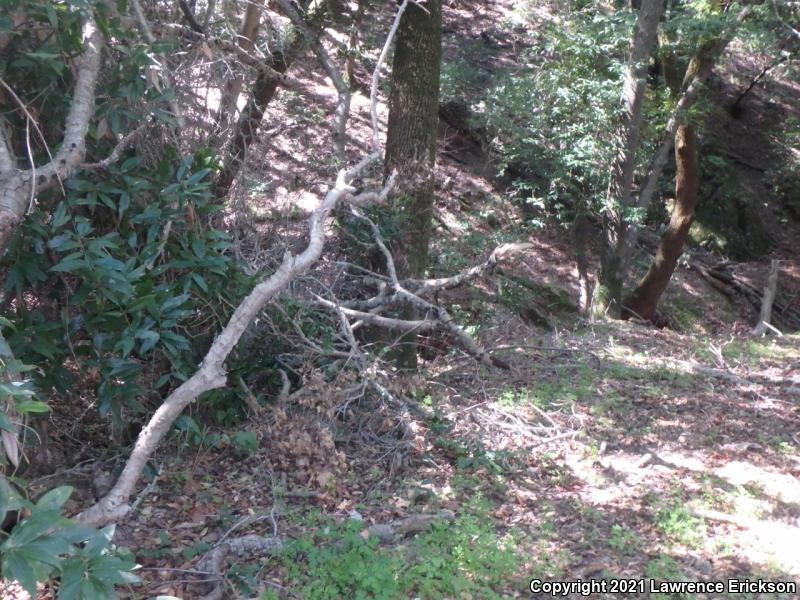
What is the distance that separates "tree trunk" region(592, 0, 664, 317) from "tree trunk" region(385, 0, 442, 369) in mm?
4102

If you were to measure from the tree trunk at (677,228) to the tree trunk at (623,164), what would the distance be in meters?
1.21

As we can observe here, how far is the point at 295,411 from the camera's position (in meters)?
5.27

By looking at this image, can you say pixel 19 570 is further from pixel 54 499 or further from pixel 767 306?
pixel 767 306

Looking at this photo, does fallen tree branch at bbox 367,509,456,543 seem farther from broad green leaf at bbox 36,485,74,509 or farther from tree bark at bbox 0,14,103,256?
tree bark at bbox 0,14,103,256

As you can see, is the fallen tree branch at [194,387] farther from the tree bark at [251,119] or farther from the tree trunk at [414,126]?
the tree trunk at [414,126]

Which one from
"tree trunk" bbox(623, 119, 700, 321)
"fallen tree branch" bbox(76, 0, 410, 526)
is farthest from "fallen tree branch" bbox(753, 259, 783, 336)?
"fallen tree branch" bbox(76, 0, 410, 526)

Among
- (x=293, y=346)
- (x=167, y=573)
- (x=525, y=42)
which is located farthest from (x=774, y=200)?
(x=167, y=573)

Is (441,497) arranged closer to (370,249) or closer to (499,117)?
(370,249)

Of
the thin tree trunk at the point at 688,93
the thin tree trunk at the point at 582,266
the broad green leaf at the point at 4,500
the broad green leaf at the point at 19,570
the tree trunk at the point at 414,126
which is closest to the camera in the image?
the broad green leaf at the point at 19,570

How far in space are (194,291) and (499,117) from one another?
28.1 feet

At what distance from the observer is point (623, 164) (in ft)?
35.7

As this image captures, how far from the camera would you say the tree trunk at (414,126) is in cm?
737

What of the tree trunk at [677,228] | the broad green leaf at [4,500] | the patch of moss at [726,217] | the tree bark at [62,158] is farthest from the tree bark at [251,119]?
the patch of moss at [726,217]

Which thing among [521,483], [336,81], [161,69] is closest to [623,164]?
[336,81]
